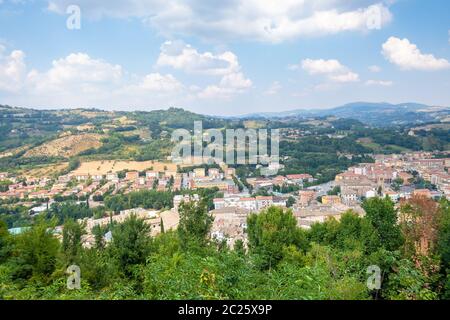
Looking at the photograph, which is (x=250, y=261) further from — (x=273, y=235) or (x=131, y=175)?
(x=131, y=175)

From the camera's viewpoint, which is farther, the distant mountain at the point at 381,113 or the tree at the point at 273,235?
the distant mountain at the point at 381,113

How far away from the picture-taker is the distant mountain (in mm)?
106075

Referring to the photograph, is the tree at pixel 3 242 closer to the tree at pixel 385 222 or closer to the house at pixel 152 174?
the tree at pixel 385 222

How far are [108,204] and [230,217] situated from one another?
11957 mm

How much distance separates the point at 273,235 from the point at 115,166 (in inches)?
1602

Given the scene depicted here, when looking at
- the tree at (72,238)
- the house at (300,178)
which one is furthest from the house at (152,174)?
the tree at (72,238)

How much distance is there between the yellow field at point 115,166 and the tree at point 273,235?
36430mm

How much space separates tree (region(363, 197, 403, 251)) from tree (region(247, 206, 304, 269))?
94.9 inches

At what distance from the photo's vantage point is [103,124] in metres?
72.1

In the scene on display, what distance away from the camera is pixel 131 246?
8.01 metres

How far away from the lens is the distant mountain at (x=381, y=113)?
106 metres

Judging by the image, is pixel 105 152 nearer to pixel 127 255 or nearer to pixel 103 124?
pixel 103 124

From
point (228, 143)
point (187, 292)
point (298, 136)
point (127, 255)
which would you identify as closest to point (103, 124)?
point (228, 143)
